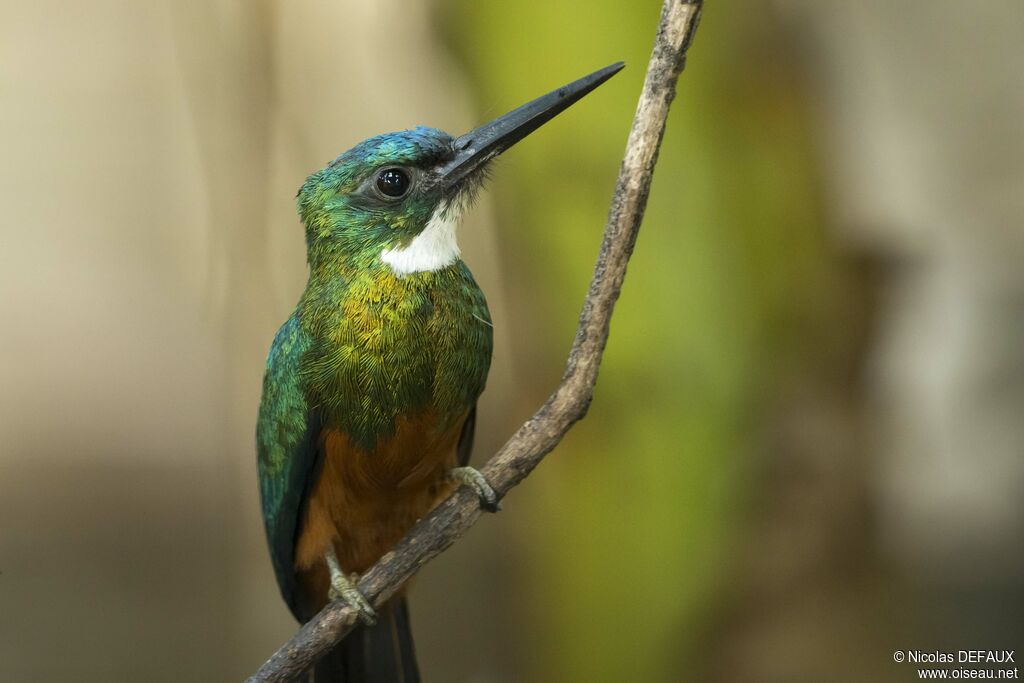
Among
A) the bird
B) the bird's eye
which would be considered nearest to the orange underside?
the bird

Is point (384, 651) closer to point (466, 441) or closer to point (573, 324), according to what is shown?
point (466, 441)

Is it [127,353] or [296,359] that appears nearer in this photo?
[296,359]

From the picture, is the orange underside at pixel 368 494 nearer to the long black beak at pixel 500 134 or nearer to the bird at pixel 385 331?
the bird at pixel 385 331

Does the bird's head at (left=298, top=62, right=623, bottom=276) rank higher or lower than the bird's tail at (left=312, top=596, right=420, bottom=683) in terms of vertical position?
higher

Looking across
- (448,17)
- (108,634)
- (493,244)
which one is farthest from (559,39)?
(108,634)

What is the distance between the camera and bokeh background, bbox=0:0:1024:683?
192cm

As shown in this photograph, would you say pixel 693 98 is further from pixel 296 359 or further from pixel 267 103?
pixel 267 103

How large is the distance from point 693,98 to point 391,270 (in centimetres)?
67

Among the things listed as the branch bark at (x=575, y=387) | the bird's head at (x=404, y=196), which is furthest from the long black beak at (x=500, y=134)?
the branch bark at (x=575, y=387)

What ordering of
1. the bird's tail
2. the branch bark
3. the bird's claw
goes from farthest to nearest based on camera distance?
1. the bird's tail
2. the bird's claw
3. the branch bark

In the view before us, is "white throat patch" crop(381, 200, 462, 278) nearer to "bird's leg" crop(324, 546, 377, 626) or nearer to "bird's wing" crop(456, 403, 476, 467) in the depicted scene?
"bird's wing" crop(456, 403, 476, 467)

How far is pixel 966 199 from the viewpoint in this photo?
257 centimetres

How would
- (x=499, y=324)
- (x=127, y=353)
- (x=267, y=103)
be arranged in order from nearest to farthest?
(x=499, y=324), (x=267, y=103), (x=127, y=353)

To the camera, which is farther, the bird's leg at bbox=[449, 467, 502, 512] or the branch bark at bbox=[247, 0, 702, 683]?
the bird's leg at bbox=[449, 467, 502, 512]
